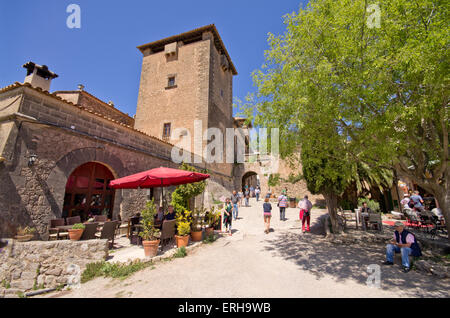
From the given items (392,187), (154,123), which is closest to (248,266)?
(392,187)

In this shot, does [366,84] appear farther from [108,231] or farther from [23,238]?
[23,238]

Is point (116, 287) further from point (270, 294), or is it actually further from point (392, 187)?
point (392, 187)

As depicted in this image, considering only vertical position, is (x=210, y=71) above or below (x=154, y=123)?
above

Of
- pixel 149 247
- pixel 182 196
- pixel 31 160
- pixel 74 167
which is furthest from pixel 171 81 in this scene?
pixel 149 247

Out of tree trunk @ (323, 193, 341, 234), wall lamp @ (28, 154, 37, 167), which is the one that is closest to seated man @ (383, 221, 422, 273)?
tree trunk @ (323, 193, 341, 234)

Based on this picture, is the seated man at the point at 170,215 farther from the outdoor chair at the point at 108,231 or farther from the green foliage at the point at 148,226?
the outdoor chair at the point at 108,231

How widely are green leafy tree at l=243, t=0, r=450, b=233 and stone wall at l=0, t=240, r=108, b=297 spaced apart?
594 cm

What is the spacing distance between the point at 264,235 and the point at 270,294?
4.78m

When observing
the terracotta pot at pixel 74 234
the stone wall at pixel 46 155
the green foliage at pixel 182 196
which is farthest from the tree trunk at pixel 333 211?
the terracotta pot at pixel 74 234

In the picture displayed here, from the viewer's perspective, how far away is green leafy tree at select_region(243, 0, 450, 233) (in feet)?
12.5

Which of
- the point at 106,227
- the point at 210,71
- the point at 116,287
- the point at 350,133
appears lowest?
the point at 116,287

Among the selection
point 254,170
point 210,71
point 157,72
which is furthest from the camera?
point 254,170

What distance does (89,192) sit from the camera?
7453 mm

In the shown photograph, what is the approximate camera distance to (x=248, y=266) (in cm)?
476
